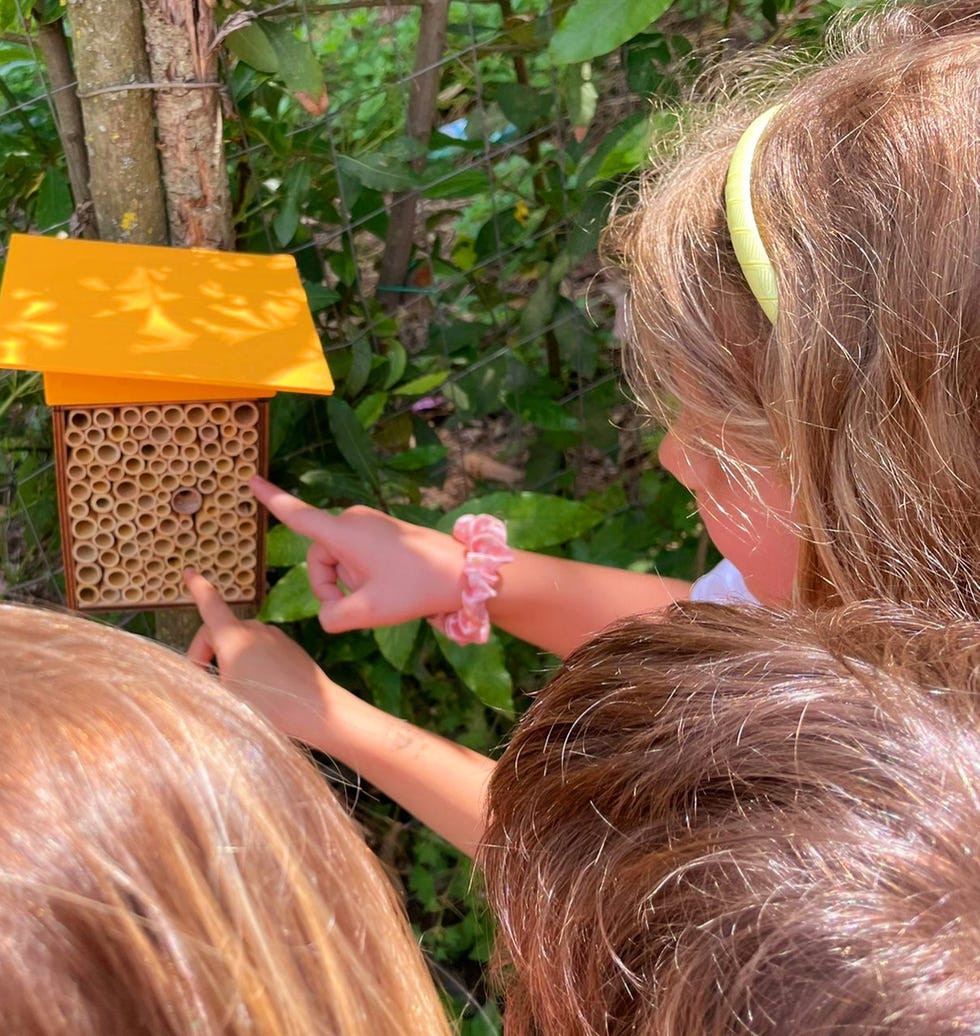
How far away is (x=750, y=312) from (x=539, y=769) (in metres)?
0.41

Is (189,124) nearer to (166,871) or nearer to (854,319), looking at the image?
(854,319)

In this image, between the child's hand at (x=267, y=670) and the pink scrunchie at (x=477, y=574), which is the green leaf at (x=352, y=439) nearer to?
the pink scrunchie at (x=477, y=574)

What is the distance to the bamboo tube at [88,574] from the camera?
116cm

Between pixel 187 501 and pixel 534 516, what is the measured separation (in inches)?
16.7

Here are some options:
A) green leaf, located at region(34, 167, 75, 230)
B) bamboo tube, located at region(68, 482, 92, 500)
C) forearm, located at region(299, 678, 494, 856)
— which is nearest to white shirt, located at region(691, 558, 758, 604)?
forearm, located at region(299, 678, 494, 856)

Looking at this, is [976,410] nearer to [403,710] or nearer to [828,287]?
[828,287]

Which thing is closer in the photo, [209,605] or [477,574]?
[209,605]

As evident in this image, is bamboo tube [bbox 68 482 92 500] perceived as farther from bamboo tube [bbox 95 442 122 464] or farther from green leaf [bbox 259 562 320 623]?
green leaf [bbox 259 562 320 623]

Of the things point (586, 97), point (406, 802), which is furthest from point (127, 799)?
point (586, 97)

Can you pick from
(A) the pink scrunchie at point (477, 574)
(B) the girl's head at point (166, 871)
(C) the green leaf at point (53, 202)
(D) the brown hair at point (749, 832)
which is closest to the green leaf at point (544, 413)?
(A) the pink scrunchie at point (477, 574)

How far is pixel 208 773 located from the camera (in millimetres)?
523

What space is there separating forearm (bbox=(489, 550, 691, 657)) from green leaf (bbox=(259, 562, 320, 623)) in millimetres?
210

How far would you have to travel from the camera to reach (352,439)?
138cm

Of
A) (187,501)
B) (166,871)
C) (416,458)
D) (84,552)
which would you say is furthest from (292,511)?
(166,871)
